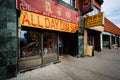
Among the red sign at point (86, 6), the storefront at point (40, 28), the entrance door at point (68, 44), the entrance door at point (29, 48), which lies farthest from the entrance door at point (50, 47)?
the red sign at point (86, 6)

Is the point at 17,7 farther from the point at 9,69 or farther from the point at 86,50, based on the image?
the point at 86,50

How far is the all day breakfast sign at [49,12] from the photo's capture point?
6164mm

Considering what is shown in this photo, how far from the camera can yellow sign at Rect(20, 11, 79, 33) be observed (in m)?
6.14

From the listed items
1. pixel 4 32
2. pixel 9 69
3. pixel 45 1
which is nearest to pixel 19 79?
pixel 9 69

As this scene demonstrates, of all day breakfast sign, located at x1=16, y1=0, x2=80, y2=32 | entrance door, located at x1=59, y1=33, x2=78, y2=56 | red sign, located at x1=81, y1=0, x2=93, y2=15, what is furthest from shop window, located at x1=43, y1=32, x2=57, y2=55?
red sign, located at x1=81, y1=0, x2=93, y2=15

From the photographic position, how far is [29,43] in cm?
735

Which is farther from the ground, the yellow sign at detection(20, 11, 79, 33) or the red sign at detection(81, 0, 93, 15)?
the red sign at detection(81, 0, 93, 15)

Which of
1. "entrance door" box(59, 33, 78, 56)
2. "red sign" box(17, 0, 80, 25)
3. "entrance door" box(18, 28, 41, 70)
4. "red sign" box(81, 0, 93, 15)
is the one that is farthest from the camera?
"entrance door" box(59, 33, 78, 56)

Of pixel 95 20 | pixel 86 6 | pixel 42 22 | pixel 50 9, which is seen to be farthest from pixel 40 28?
pixel 95 20

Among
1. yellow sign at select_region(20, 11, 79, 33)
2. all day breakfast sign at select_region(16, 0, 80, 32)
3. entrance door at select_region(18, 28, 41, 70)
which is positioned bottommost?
entrance door at select_region(18, 28, 41, 70)

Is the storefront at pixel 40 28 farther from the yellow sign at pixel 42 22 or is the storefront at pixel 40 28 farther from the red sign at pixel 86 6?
the red sign at pixel 86 6

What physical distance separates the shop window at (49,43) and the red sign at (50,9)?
1338 mm

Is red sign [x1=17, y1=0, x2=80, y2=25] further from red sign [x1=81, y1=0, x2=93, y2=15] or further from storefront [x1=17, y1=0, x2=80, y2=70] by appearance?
red sign [x1=81, y1=0, x2=93, y2=15]

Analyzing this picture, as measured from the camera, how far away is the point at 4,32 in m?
5.30
